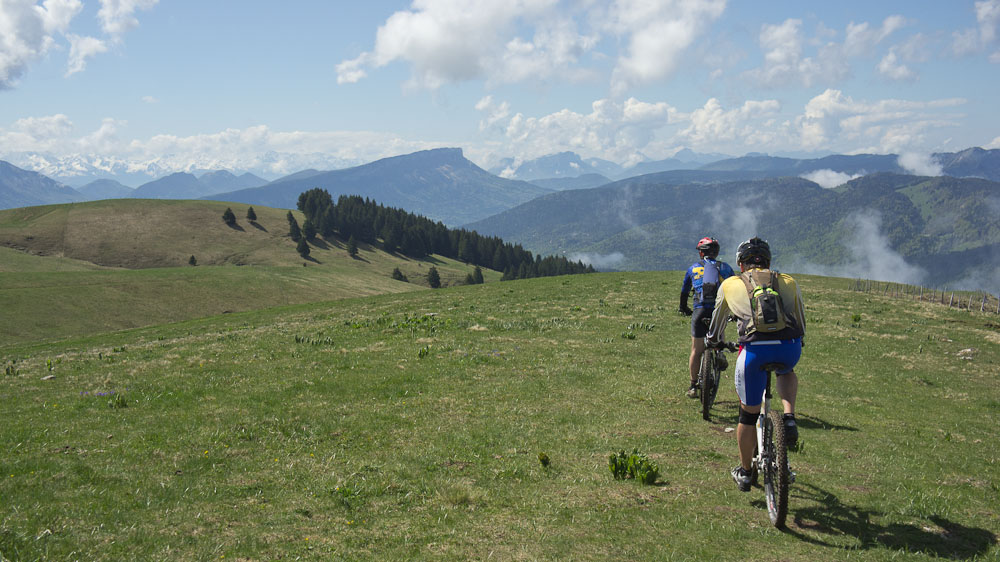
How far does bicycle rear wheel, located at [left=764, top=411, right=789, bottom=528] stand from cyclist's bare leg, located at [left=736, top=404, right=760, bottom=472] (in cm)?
25

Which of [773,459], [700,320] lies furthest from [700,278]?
[773,459]

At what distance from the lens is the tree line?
169m

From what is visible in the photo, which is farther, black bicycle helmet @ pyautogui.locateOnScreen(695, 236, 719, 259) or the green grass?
black bicycle helmet @ pyautogui.locateOnScreen(695, 236, 719, 259)

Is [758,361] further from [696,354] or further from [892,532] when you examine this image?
[696,354]

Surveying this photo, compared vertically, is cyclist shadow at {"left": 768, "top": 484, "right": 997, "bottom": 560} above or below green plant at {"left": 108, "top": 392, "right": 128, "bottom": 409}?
above

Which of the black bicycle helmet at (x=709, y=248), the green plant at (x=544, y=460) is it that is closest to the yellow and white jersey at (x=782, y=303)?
the green plant at (x=544, y=460)

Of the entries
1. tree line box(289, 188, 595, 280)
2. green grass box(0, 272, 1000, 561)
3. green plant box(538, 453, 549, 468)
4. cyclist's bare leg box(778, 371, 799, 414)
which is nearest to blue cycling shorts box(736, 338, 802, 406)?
cyclist's bare leg box(778, 371, 799, 414)

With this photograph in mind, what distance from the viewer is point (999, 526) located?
288 inches

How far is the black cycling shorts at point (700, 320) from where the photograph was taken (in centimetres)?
1228

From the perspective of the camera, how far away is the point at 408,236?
178 metres

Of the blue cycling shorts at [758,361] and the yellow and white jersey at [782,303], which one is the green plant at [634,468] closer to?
the blue cycling shorts at [758,361]

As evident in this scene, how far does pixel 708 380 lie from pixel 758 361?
489cm

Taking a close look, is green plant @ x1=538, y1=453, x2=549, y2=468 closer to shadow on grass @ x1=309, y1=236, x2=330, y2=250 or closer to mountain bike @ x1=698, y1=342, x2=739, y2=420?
mountain bike @ x1=698, y1=342, x2=739, y2=420

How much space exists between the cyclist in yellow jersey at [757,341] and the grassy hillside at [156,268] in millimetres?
68078
